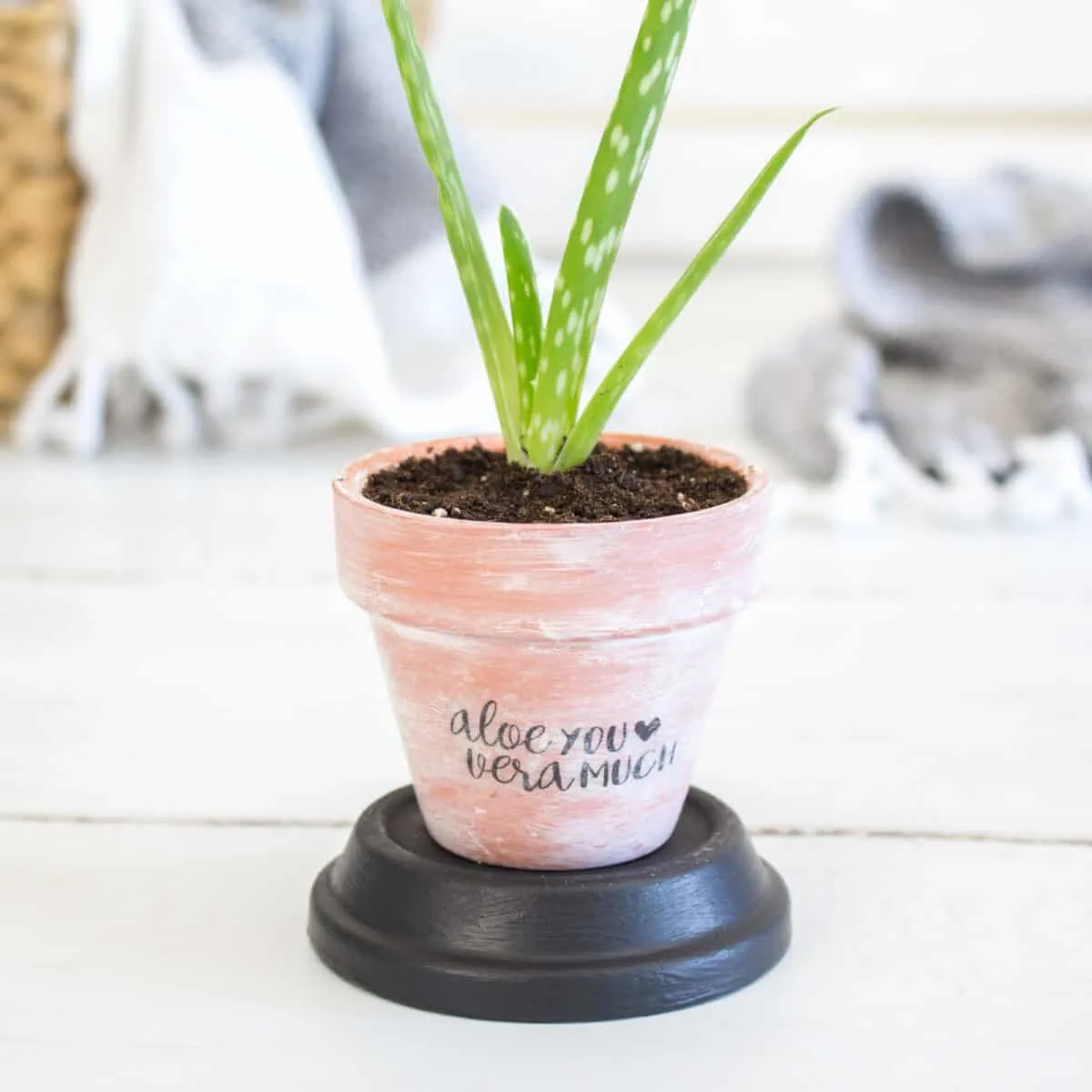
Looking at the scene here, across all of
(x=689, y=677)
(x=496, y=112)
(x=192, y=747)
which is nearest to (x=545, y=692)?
(x=689, y=677)

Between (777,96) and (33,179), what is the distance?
1.21 m

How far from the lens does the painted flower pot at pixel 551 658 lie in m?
0.42

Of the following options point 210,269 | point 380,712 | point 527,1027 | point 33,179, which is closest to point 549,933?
point 527,1027

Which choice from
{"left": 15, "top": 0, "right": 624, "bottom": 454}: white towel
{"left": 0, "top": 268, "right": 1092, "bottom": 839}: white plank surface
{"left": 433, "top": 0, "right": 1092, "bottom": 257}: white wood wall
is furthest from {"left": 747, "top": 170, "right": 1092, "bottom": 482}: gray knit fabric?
{"left": 433, "top": 0, "right": 1092, "bottom": 257}: white wood wall

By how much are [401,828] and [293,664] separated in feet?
0.92

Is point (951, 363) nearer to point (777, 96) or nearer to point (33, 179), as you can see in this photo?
point (33, 179)

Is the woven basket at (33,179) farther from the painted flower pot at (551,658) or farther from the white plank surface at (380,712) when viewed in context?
the painted flower pot at (551,658)

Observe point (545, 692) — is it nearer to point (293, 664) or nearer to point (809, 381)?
point (293, 664)

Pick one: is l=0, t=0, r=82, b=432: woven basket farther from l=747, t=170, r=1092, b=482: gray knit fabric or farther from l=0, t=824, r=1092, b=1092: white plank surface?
l=0, t=824, r=1092, b=1092: white plank surface

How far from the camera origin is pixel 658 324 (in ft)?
1.47

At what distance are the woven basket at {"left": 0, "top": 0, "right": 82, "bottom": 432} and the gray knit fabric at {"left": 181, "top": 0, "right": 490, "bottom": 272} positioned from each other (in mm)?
108

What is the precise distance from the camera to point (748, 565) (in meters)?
0.45

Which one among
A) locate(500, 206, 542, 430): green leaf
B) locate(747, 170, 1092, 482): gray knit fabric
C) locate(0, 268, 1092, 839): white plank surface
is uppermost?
locate(500, 206, 542, 430): green leaf

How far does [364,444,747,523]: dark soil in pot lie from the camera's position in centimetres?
44
